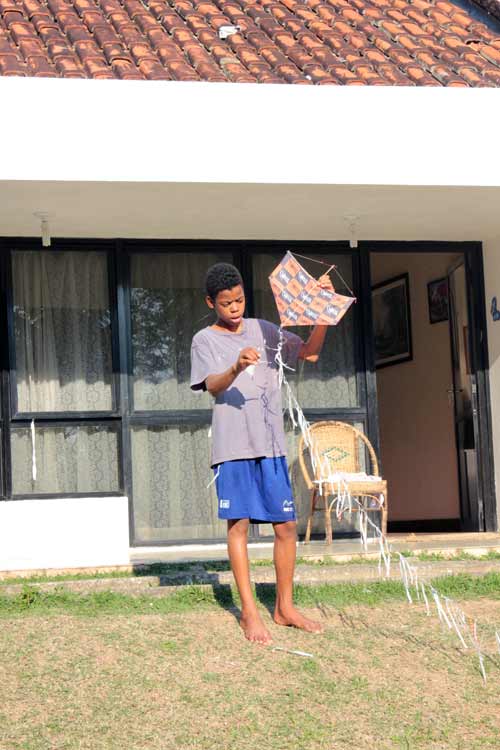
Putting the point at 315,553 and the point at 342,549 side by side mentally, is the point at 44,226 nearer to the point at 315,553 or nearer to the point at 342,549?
the point at 315,553

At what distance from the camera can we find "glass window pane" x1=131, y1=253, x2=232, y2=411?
332 inches

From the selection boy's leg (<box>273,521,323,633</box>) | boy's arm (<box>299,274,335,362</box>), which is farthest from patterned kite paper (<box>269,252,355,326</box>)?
boy's leg (<box>273,521,323,633</box>)

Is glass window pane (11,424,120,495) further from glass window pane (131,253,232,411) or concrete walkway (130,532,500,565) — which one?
concrete walkway (130,532,500,565)

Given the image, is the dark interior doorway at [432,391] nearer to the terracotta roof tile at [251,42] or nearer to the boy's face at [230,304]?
the terracotta roof tile at [251,42]

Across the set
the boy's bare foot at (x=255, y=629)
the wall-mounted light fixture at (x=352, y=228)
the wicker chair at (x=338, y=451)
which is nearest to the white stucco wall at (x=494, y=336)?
the wicker chair at (x=338, y=451)

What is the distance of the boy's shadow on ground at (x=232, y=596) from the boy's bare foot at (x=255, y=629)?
1.75ft

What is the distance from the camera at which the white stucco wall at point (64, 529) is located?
7898 millimetres

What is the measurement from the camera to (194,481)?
27.7ft

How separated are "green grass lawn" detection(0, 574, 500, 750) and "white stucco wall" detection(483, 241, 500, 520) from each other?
289 cm

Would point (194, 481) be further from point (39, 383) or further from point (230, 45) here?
point (230, 45)

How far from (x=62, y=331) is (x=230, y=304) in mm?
3573

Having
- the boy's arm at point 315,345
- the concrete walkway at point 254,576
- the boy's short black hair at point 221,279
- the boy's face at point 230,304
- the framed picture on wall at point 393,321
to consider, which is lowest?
the concrete walkway at point 254,576

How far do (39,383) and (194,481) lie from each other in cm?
141

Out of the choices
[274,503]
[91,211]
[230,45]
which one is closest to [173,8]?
[230,45]
